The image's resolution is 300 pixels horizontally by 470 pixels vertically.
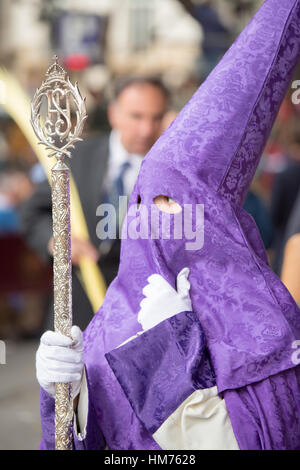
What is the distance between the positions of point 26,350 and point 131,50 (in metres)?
15.0

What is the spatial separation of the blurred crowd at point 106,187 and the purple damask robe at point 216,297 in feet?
2.51

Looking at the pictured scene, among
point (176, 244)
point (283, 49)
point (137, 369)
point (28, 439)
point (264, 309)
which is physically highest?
point (283, 49)

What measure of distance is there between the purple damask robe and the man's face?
1794 mm

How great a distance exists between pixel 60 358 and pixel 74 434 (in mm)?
234

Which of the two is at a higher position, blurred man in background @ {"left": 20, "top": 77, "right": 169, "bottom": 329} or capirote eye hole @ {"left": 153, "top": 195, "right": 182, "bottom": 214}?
blurred man in background @ {"left": 20, "top": 77, "right": 169, "bottom": 329}

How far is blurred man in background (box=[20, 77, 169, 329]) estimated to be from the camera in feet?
13.2

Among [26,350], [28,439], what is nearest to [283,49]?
[28,439]

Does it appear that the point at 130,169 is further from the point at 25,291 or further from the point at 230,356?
the point at 25,291

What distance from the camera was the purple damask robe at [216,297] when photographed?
2172 mm

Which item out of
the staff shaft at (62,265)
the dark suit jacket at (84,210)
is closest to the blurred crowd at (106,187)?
the dark suit jacket at (84,210)

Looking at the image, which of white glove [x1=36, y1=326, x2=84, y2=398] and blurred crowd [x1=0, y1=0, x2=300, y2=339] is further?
blurred crowd [x1=0, y1=0, x2=300, y2=339]

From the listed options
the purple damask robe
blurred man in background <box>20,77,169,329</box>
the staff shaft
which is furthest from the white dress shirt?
the staff shaft

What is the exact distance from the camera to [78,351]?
2.15 meters

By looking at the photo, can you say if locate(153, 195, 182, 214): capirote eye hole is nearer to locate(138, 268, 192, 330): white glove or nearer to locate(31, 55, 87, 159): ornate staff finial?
locate(138, 268, 192, 330): white glove
